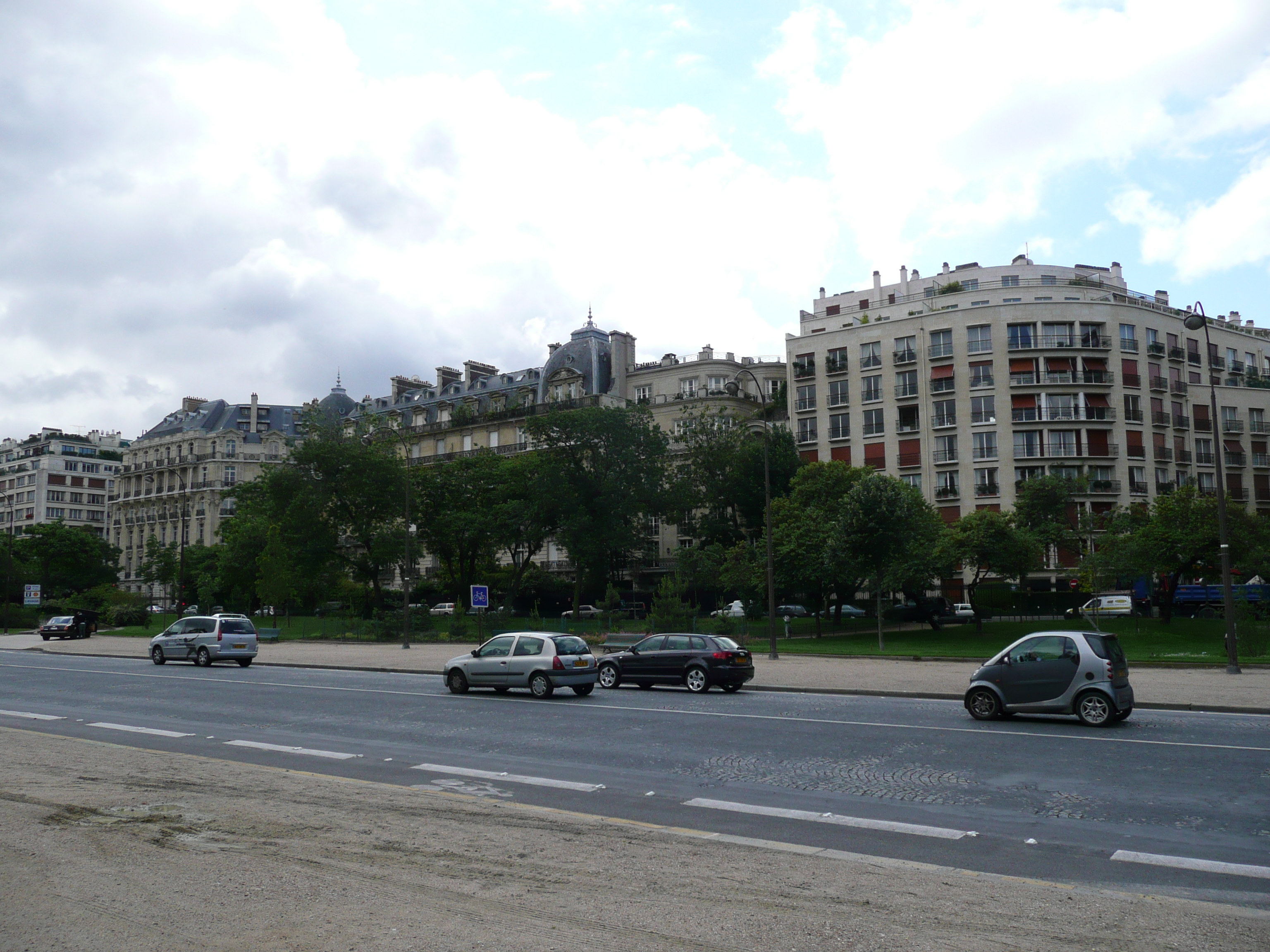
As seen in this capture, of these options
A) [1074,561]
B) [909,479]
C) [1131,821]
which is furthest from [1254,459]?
[1131,821]

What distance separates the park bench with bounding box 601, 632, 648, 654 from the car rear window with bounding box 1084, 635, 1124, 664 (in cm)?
2078

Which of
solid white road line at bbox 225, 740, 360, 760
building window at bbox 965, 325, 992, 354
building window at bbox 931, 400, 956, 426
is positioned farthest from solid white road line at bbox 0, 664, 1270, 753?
building window at bbox 965, 325, 992, 354

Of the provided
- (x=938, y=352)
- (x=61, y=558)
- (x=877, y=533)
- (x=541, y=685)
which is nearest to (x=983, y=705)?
(x=541, y=685)

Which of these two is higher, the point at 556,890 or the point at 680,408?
the point at 680,408

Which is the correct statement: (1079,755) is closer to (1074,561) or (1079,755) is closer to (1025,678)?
(1025,678)

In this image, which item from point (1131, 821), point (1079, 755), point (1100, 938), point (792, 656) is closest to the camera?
point (1100, 938)

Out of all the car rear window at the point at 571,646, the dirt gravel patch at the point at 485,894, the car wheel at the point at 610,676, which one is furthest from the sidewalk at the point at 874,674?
the dirt gravel patch at the point at 485,894

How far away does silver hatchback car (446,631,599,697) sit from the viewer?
20844mm

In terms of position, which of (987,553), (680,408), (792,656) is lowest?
(792,656)

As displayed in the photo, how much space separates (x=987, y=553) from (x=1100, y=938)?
45292mm

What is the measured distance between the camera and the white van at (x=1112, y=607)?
53281mm

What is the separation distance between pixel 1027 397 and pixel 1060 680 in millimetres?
56444

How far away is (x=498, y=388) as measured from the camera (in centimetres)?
9225

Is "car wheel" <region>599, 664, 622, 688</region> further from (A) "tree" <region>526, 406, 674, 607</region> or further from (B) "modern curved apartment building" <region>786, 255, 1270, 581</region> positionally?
(B) "modern curved apartment building" <region>786, 255, 1270, 581</region>
